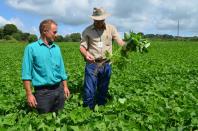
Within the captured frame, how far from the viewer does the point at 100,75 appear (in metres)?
8.12

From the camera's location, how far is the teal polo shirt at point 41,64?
6.13 metres

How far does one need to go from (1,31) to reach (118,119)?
9962cm

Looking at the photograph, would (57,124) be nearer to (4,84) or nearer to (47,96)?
(47,96)

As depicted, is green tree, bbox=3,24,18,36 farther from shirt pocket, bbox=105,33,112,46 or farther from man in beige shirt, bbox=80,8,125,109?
shirt pocket, bbox=105,33,112,46

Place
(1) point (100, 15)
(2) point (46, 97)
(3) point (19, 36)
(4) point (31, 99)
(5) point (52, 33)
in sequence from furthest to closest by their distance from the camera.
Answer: (3) point (19, 36) → (1) point (100, 15) → (2) point (46, 97) → (4) point (31, 99) → (5) point (52, 33)

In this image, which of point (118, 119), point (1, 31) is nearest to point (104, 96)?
point (118, 119)

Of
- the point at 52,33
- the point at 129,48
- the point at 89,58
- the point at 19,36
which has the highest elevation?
the point at 52,33

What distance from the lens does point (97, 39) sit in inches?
315

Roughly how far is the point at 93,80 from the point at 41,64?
1.93 meters

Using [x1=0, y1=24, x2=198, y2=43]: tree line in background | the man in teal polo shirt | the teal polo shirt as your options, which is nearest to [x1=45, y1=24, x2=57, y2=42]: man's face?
the man in teal polo shirt

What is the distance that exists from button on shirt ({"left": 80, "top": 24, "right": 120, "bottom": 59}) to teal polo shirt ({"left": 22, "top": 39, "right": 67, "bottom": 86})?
1.62 meters

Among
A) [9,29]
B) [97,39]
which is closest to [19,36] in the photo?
[9,29]

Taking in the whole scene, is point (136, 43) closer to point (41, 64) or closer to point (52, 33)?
point (52, 33)

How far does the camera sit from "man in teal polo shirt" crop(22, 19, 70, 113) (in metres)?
6.12
